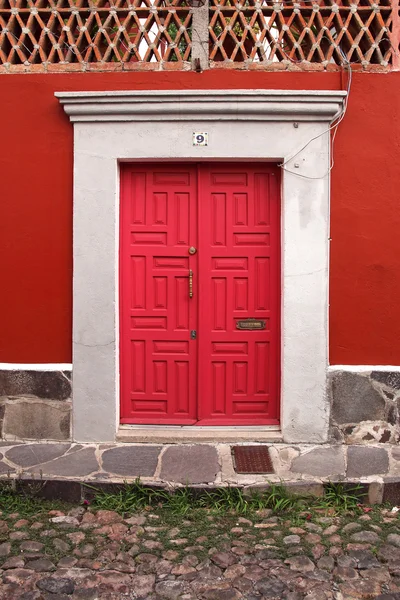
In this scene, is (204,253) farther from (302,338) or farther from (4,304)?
(4,304)

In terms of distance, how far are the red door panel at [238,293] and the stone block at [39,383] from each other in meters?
1.28

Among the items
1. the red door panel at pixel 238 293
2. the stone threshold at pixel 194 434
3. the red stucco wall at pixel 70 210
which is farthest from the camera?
the red door panel at pixel 238 293

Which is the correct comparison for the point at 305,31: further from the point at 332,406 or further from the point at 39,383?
the point at 39,383

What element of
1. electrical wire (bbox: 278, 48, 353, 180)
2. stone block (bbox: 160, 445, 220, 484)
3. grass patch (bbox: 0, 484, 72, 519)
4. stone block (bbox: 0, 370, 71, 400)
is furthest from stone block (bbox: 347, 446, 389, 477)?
stone block (bbox: 0, 370, 71, 400)

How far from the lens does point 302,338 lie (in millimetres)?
5035

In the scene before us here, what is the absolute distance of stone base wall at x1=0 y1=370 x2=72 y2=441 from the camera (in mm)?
5086

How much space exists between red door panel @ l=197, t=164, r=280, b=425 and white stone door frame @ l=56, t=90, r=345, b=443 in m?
0.20

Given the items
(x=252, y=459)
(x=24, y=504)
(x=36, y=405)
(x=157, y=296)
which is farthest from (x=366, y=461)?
(x=36, y=405)

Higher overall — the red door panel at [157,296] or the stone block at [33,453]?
the red door panel at [157,296]

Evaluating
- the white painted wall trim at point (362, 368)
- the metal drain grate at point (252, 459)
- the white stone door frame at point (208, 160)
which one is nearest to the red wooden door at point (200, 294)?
the white stone door frame at point (208, 160)

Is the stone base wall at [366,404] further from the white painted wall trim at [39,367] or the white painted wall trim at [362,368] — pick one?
the white painted wall trim at [39,367]

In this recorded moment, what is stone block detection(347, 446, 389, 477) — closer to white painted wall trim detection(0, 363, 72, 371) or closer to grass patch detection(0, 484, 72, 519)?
grass patch detection(0, 484, 72, 519)

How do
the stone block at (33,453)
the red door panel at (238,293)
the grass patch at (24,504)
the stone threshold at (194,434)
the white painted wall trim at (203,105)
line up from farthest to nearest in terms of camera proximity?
the red door panel at (238,293) → the stone threshold at (194,434) → the white painted wall trim at (203,105) → the stone block at (33,453) → the grass patch at (24,504)

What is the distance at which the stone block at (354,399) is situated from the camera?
5020mm
